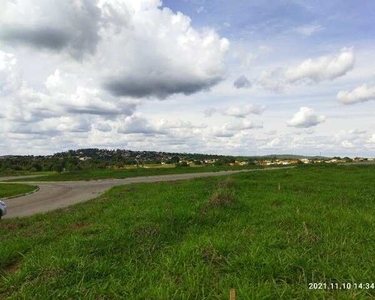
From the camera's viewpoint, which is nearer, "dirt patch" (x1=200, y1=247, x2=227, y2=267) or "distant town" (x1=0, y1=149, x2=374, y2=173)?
"dirt patch" (x1=200, y1=247, x2=227, y2=267)

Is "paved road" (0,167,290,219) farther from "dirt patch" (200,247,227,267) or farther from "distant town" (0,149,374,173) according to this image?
"distant town" (0,149,374,173)

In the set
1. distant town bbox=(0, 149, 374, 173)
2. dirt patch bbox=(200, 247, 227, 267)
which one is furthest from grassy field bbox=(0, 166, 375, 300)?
distant town bbox=(0, 149, 374, 173)

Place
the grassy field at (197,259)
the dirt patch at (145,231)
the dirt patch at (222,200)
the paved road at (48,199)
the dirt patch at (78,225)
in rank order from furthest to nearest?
the paved road at (48,199)
the dirt patch at (222,200)
the dirt patch at (78,225)
the dirt patch at (145,231)
the grassy field at (197,259)

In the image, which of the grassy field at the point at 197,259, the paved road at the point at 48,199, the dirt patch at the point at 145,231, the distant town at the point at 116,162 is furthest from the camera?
the distant town at the point at 116,162

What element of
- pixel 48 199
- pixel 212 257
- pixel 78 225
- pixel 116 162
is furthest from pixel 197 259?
pixel 116 162

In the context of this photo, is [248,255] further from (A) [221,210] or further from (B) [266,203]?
(B) [266,203]

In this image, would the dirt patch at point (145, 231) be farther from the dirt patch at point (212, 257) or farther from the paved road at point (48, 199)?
the paved road at point (48, 199)

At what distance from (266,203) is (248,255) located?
→ 727 centimetres

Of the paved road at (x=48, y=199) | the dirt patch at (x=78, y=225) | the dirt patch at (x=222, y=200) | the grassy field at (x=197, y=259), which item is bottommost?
the paved road at (x=48, y=199)

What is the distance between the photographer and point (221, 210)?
36.7ft

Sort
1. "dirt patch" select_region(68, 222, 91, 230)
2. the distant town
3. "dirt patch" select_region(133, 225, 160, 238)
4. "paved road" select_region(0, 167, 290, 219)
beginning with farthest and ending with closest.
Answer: the distant town → "paved road" select_region(0, 167, 290, 219) → "dirt patch" select_region(68, 222, 91, 230) → "dirt patch" select_region(133, 225, 160, 238)

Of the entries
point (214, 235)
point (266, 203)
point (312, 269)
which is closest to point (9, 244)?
point (214, 235)

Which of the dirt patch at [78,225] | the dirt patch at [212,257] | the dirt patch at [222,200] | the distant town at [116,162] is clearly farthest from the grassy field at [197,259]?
the distant town at [116,162]

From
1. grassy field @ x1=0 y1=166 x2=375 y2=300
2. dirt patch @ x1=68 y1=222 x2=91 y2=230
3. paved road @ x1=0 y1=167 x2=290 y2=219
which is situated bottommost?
paved road @ x1=0 y1=167 x2=290 y2=219
